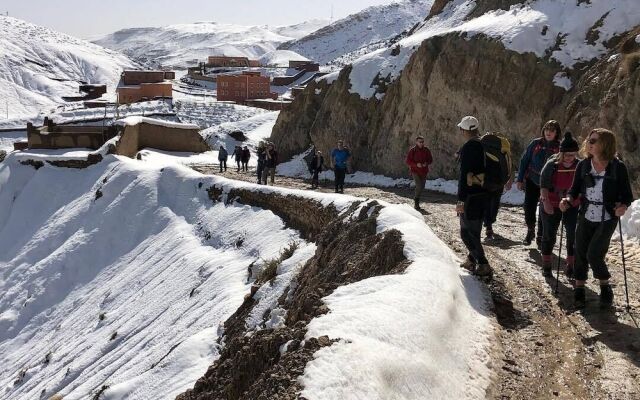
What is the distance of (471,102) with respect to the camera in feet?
66.9

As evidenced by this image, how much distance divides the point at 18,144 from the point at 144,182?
15922 millimetres

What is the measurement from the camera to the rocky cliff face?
15.1m

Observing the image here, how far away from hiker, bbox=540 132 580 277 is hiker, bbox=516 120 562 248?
856mm

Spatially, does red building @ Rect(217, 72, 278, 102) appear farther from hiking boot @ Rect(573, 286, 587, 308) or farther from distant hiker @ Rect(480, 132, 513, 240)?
hiking boot @ Rect(573, 286, 587, 308)

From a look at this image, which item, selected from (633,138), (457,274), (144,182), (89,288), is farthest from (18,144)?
(457,274)

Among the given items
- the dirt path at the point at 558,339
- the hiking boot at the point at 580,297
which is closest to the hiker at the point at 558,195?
the dirt path at the point at 558,339

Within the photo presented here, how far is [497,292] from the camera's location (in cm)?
621

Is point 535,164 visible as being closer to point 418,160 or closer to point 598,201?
point 598,201

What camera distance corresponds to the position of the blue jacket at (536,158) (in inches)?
315

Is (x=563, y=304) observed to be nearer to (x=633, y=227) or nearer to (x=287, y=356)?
(x=287, y=356)

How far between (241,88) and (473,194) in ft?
218

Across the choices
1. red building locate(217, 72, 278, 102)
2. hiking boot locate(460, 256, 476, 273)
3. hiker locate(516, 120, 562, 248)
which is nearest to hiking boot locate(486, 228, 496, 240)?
hiker locate(516, 120, 562, 248)

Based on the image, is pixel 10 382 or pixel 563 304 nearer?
pixel 563 304

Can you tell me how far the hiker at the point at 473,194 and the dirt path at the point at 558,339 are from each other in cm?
31
